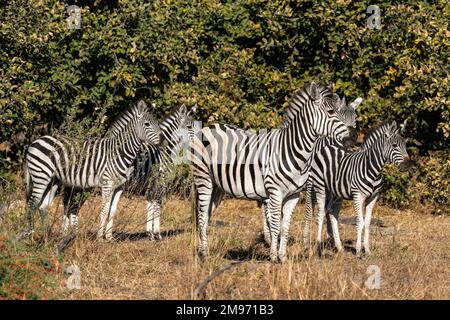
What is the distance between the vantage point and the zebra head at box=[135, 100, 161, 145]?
39.7ft

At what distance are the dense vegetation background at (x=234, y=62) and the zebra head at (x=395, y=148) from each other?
9.16 ft

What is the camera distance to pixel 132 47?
14.3m

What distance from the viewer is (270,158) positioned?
10.4 metres

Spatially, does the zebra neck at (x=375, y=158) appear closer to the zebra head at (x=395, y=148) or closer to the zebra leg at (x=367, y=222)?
the zebra head at (x=395, y=148)

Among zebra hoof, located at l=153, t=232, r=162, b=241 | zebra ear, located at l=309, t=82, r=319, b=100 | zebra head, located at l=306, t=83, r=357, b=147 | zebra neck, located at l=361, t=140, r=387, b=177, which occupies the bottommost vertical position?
zebra hoof, located at l=153, t=232, r=162, b=241

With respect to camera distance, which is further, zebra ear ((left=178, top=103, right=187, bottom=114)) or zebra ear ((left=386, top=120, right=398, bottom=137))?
zebra ear ((left=178, top=103, right=187, bottom=114))

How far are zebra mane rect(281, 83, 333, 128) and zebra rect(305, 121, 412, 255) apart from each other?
3.84 ft

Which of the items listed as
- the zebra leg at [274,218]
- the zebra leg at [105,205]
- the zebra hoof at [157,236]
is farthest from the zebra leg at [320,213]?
the zebra leg at [105,205]

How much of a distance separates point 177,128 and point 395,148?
335 centimetres

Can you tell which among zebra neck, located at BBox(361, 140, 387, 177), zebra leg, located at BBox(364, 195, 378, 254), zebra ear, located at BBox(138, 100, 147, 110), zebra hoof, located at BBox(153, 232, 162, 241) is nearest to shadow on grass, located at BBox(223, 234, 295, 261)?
zebra leg, located at BBox(364, 195, 378, 254)

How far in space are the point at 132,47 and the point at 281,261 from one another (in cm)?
565

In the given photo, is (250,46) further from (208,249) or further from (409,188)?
(208,249)

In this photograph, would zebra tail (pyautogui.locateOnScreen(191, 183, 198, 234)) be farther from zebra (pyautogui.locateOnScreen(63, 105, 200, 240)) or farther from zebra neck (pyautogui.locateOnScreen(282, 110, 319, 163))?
zebra neck (pyautogui.locateOnScreen(282, 110, 319, 163))

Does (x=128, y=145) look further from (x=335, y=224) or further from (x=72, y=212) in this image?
(x=335, y=224)
